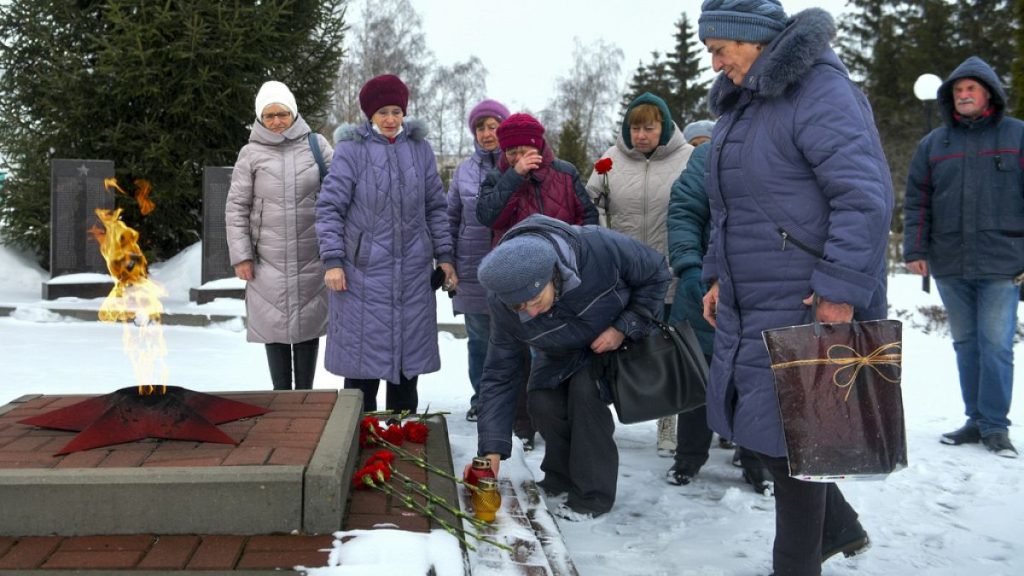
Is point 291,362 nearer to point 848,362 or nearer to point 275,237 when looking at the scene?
point 275,237

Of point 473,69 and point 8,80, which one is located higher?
point 473,69

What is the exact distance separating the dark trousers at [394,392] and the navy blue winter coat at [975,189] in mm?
2810

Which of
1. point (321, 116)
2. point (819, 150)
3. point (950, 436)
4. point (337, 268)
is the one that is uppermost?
point (321, 116)

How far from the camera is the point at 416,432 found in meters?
3.63

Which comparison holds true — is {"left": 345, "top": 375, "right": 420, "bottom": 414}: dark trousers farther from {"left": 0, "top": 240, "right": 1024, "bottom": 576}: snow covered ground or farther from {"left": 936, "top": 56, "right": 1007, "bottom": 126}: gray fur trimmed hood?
{"left": 936, "top": 56, "right": 1007, "bottom": 126}: gray fur trimmed hood

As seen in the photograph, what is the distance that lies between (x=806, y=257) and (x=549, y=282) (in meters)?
0.87

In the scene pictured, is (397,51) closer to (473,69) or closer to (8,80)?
(473,69)

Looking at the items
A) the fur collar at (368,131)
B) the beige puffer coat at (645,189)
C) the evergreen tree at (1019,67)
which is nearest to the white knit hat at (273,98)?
the fur collar at (368,131)

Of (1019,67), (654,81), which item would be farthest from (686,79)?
(1019,67)

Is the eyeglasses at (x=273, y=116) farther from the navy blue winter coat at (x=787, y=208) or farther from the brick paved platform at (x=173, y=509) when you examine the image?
the navy blue winter coat at (x=787, y=208)

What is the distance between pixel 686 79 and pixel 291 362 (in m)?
32.7

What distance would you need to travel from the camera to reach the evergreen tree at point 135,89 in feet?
32.5

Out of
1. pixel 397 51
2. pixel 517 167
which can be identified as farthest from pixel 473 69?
pixel 517 167

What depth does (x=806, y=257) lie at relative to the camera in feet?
8.00
